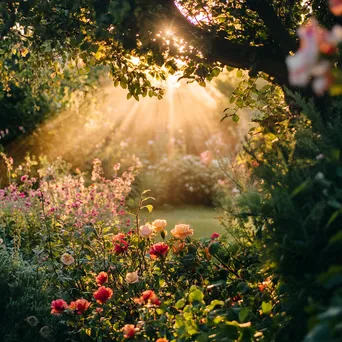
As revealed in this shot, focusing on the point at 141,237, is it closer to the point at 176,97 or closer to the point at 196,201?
the point at 196,201

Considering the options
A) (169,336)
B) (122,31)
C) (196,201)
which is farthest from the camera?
(196,201)

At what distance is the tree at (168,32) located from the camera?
121 inches

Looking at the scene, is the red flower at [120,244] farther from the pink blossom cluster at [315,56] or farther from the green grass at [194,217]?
the green grass at [194,217]

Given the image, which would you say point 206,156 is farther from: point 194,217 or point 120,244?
point 120,244

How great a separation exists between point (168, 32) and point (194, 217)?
675cm

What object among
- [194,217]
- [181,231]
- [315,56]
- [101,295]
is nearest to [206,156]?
[194,217]

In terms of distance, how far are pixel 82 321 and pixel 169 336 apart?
722mm

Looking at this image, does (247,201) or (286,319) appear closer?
(247,201)

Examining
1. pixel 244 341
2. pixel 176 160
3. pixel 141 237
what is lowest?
pixel 244 341

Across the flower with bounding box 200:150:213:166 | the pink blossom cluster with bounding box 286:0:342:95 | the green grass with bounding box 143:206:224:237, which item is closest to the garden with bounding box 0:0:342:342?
the pink blossom cluster with bounding box 286:0:342:95

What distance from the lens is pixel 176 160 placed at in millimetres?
12930

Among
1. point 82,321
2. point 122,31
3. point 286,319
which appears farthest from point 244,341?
point 122,31

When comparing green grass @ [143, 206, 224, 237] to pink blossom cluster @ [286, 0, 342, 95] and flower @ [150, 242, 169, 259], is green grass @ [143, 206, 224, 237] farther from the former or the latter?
pink blossom cluster @ [286, 0, 342, 95]

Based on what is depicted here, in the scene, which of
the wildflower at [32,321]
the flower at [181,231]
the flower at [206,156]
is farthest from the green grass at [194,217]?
the wildflower at [32,321]
